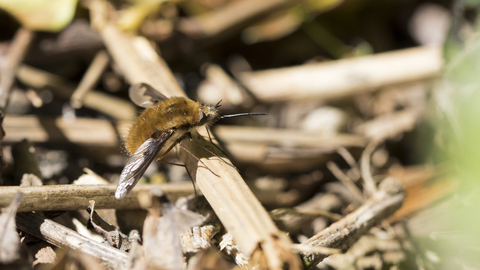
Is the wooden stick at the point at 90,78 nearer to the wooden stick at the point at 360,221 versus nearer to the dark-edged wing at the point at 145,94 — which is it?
the dark-edged wing at the point at 145,94

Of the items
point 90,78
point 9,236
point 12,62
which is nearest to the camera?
point 9,236

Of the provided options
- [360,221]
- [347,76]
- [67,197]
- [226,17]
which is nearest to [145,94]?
[67,197]

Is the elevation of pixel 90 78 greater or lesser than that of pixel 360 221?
greater

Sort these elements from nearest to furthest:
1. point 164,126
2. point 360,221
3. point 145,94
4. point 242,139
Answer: point 360,221, point 164,126, point 145,94, point 242,139

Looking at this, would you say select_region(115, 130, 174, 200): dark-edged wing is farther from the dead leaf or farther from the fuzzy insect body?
the dead leaf

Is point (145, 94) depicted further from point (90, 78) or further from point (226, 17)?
point (226, 17)

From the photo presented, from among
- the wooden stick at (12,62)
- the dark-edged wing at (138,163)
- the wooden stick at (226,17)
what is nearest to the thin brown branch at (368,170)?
the dark-edged wing at (138,163)

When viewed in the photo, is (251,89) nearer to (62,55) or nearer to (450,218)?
(62,55)
